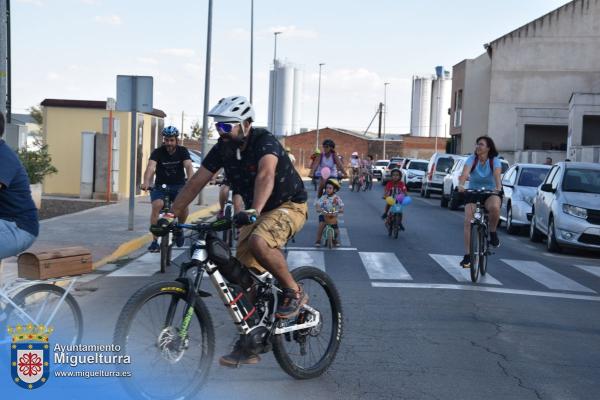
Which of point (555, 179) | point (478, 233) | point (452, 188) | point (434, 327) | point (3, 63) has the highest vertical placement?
point (3, 63)

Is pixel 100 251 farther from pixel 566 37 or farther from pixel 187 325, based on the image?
pixel 566 37

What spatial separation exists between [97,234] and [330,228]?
4.03 m

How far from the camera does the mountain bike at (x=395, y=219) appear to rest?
1697 centimetres

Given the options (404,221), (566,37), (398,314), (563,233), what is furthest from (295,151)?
(398,314)

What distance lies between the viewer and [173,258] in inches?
528

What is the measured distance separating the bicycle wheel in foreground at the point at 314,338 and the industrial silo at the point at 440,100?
325 feet

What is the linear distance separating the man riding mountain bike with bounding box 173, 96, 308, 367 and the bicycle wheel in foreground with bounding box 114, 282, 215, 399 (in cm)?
34

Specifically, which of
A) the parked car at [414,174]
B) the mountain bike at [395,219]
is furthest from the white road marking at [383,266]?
the parked car at [414,174]

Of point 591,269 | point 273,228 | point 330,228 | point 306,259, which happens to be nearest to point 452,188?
point 330,228

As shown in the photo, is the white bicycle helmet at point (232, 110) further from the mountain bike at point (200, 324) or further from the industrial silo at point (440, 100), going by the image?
the industrial silo at point (440, 100)

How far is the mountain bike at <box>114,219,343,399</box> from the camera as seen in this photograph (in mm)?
4996

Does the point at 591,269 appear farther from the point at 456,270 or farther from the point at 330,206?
the point at 330,206

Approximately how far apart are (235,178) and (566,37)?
170 ft

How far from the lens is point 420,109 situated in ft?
384
